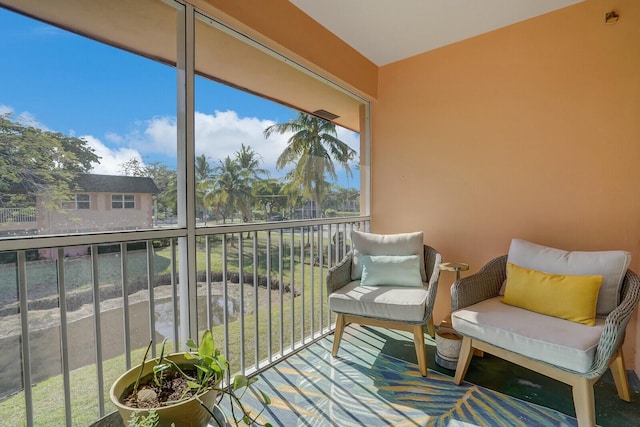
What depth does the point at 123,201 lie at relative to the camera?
58.0 inches

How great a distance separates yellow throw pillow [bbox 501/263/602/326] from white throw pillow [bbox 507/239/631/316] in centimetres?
9

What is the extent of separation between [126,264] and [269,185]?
3.33ft

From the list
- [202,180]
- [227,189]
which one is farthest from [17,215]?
[227,189]

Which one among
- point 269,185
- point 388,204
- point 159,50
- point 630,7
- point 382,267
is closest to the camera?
point 159,50

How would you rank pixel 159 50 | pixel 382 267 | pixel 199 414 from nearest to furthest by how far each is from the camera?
pixel 199 414, pixel 159 50, pixel 382 267

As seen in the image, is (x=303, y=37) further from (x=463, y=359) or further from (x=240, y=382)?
(x=463, y=359)

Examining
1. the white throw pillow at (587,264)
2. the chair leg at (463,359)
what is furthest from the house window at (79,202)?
the white throw pillow at (587,264)

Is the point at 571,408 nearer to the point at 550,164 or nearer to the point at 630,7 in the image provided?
the point at 550,164

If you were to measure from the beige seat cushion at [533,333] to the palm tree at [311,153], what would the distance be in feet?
4.66

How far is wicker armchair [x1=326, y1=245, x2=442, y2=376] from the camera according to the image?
2000 mm

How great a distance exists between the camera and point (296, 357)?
227cm

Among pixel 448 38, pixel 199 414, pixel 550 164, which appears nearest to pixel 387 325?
pixel 199 414

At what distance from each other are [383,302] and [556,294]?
3.22ft

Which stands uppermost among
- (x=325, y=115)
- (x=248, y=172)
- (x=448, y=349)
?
(x=325, y=115)
